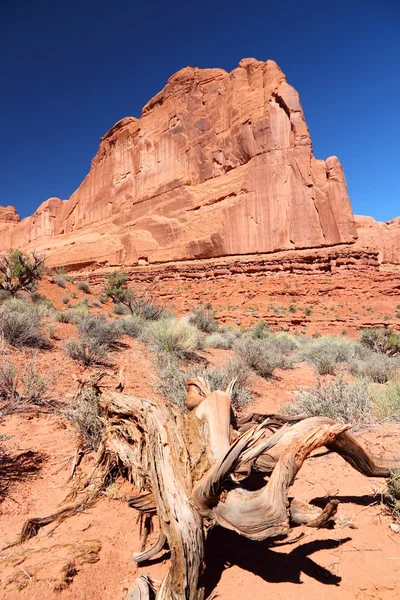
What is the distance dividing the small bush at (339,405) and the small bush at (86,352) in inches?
139

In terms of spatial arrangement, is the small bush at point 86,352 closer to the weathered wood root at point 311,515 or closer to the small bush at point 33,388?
the small bush at point 33,388

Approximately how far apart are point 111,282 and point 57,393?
1176 cm

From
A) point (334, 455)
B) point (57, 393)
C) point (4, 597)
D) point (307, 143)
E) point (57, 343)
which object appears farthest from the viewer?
point (307, 143)

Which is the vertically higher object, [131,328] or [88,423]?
[131,328]

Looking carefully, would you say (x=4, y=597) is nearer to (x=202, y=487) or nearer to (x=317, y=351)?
(x=202, y=487)

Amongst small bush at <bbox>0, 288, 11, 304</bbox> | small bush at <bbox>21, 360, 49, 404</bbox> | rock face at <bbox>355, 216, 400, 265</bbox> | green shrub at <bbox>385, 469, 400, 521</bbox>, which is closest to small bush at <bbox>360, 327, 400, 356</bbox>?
green shrub at <bbox>385, 469, 400, 521</bbox>

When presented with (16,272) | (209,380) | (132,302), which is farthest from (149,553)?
(132,302)

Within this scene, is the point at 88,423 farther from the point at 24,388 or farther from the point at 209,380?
the point at 209,380

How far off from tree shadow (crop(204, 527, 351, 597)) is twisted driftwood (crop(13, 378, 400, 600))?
303 millimetres

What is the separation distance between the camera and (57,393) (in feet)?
15.0

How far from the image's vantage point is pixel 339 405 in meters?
3.73

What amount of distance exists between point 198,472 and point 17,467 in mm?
1890

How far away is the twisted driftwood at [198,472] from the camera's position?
162 centimetres

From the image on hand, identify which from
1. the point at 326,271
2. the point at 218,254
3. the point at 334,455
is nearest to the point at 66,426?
the point at 334,455
